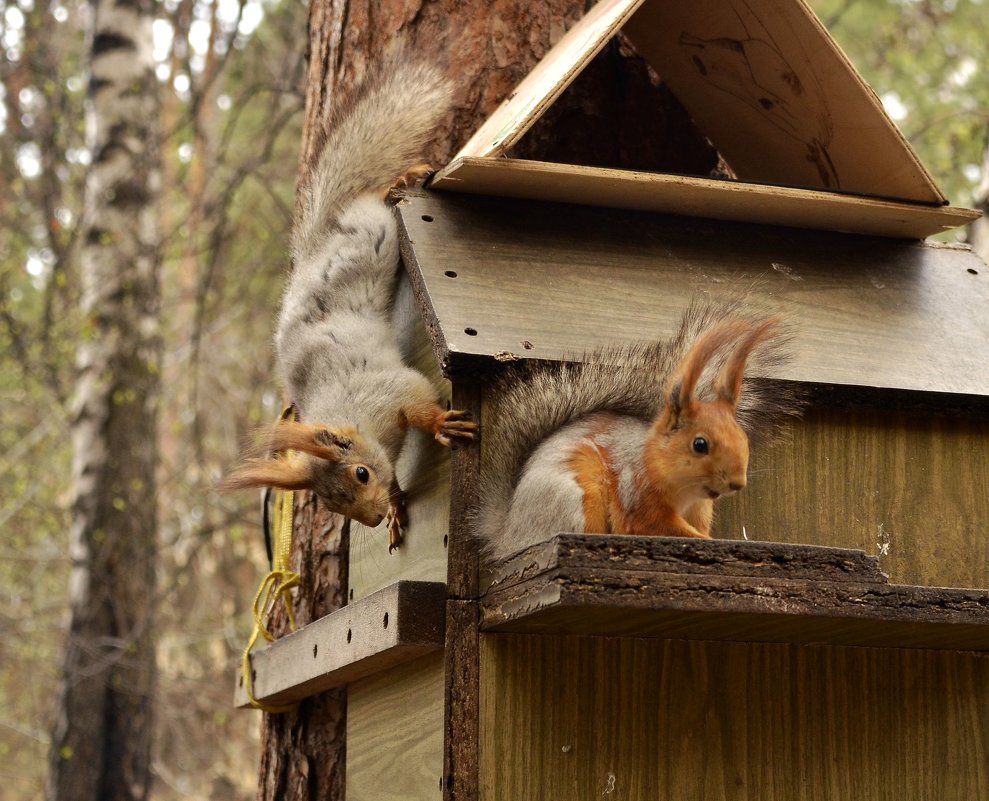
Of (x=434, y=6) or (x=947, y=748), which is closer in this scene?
(x=947, y=748)

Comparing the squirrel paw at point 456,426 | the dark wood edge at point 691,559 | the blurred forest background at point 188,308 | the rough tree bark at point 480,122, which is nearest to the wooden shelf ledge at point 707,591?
the dark wood edge at point 691,559

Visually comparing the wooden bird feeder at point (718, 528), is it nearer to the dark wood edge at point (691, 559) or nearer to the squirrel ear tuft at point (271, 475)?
the dark wood edge at point (691, 559)

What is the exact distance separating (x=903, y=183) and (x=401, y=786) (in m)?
1.41

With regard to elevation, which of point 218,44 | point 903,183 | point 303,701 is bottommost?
point 303,701

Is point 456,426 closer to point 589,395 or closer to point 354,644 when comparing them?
point 589,395

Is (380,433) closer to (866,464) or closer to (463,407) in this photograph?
(463,407)

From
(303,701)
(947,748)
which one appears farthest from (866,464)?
(303,701)

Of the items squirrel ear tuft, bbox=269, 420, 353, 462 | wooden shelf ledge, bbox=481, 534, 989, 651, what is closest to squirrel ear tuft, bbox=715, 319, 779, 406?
wooden shelf ledge, bbox=481, 534, 989, 651

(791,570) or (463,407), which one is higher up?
(463,407)

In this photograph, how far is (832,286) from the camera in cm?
234

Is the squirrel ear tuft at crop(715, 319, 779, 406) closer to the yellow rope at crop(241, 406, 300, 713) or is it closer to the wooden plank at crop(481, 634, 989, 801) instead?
the wooden plank at crop(481, 634, 989, 801)

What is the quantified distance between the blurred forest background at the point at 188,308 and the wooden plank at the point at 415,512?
3.02 meters

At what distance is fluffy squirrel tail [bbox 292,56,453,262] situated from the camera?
8.71ft

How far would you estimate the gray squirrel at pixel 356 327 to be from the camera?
7.48 ft
